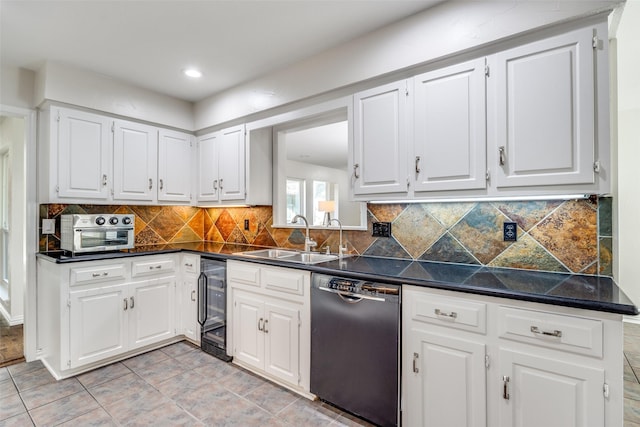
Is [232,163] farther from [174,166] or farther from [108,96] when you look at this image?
[108,96]

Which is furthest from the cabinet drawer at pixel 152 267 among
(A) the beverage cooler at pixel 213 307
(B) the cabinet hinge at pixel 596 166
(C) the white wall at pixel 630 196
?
(C) the white wall at pixel 630 196

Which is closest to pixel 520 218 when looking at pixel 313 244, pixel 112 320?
pixel 313 244

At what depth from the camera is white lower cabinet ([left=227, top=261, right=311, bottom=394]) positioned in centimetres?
216

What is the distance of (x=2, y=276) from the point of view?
427 centimetres

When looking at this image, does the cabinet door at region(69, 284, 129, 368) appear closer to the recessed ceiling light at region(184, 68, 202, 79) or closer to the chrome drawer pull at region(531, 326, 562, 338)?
the recessed ceiling light at region(184, 68, 202, 79)

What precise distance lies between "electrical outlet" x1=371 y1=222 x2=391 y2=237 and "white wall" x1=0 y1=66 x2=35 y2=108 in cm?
308

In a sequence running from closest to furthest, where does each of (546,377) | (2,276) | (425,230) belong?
(546,377) → (425,230) → (2,276)

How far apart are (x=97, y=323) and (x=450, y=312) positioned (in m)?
2.64

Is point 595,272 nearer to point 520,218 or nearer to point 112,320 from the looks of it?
point 520,218

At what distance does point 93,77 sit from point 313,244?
7.88 ft

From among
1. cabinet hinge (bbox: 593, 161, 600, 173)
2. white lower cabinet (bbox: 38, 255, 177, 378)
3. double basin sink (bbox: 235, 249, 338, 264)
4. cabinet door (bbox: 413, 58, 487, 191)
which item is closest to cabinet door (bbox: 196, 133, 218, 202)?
white lower cabinet (bbox: 38, 255, 177, 378)

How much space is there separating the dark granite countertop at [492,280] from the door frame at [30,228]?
1.70 ft

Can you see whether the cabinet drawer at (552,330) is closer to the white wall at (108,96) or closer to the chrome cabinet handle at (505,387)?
the chrome cabinet handle at (505,387)

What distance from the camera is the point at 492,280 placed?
1652 mm
